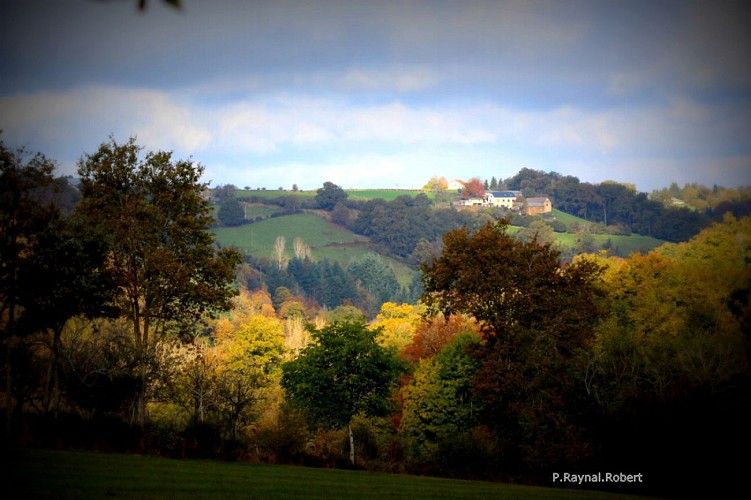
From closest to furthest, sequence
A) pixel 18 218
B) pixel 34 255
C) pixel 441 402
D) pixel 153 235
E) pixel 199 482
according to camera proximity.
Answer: pixel 199 482 < pixel 18 218 < pixel 34 255 < pixel 153 235 < pixel 441 402

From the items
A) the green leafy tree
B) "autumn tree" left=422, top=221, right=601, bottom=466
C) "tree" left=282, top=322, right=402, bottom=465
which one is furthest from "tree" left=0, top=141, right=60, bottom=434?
the green leafy tree

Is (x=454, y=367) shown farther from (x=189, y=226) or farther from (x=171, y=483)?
(x=171, y=483)

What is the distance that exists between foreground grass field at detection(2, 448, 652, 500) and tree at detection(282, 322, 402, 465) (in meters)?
11.6

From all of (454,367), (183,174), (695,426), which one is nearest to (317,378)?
(454,367)

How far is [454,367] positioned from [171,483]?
91.1ft

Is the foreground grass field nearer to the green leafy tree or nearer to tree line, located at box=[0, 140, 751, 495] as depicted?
tree line, located at box=[0, 140, 751, 495]

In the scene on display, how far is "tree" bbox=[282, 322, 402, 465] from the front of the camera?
126ft

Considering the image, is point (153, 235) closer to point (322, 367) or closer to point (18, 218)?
point (18, 218)

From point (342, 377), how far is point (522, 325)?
11.2m

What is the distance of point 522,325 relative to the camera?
34.2 metres

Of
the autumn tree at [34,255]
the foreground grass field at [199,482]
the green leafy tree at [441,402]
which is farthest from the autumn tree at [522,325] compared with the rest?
the autumn tree at [34,255]

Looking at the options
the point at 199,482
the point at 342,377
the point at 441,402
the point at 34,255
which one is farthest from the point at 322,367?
the point at 199,482

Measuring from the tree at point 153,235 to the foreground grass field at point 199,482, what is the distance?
31.9 ft

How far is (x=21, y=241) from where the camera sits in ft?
94.0
